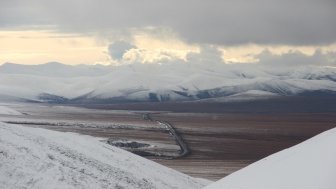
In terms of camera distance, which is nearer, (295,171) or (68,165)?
(295,171)

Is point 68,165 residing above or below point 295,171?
below

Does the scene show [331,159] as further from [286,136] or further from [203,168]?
[286,136]

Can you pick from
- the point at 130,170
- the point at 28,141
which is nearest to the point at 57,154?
the point at 28,141

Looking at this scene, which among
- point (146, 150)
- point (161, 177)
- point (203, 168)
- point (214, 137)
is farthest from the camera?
point (214, 137)

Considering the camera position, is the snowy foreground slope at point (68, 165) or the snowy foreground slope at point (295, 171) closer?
the snowy foreground slope at point (295, 171)
